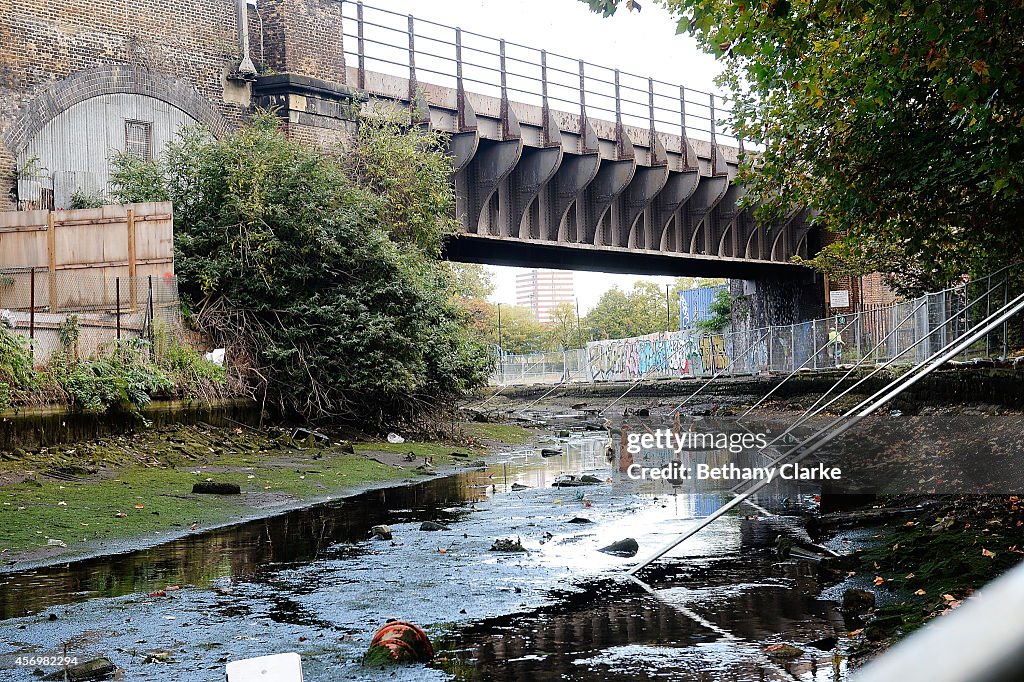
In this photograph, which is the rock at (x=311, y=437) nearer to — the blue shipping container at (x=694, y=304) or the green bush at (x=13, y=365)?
the green bush at (x=13, y=365)

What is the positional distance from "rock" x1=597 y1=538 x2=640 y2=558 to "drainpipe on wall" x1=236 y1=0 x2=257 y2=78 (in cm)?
1931

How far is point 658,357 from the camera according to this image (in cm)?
5606

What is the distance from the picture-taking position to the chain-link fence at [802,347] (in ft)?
69.3

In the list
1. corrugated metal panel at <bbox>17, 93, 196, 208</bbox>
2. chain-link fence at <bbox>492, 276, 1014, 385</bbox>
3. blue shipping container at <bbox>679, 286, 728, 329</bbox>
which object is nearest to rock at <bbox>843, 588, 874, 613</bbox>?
chain-link fence at <bbox>492, 276, 1014, 385</bbox>

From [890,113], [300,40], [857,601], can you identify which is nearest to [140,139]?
[300,40]

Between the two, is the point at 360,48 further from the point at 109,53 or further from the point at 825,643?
the point at 825,643

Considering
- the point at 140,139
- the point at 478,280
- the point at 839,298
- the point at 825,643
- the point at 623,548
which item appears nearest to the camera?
the point at 825,643

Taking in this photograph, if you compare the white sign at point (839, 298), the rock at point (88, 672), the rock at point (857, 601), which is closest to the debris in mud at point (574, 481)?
the rock at point (857, 601)

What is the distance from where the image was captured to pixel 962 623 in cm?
60

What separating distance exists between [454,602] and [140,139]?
19368mm

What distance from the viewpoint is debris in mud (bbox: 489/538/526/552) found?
34.8ft

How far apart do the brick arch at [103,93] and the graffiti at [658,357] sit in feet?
94.9

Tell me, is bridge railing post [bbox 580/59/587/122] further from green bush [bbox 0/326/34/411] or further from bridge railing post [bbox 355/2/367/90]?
green bush [bbox 0/326/34/411]

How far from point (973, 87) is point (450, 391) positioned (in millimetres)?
16803
